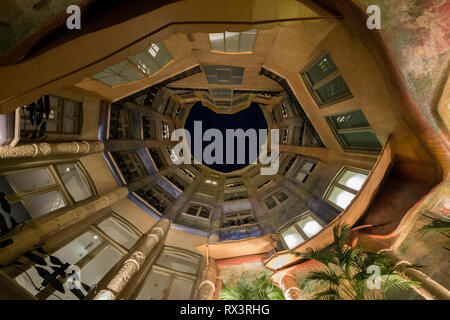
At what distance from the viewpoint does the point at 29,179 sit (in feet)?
23.4

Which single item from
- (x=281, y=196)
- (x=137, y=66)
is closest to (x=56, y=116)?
(x=137, y=66)

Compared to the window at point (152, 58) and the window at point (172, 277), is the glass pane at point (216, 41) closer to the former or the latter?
the window at point (152, 58)

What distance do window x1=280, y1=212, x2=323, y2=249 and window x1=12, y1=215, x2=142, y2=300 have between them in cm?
864

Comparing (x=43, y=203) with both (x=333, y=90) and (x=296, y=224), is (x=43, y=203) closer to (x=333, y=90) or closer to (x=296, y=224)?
(x=296, y=224)

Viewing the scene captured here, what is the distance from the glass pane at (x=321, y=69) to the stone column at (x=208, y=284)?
10.5 m

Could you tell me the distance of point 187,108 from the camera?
23.0 meters

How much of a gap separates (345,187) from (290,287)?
605 cm

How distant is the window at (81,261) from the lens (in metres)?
5.71

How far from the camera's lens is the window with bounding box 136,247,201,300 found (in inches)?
325

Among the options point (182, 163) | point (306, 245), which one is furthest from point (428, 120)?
point (182, 163)

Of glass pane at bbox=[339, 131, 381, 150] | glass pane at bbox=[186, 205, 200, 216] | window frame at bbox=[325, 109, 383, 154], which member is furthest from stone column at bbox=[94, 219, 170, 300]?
glass pane at bbox=[339, 131, 381, 150]

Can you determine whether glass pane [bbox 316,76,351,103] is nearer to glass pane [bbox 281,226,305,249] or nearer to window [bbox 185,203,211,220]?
glass pane [bbox 281,226,305,249]

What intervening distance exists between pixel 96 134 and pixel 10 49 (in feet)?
26.0

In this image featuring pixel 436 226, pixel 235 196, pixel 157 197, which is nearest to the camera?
pixel 436 226
